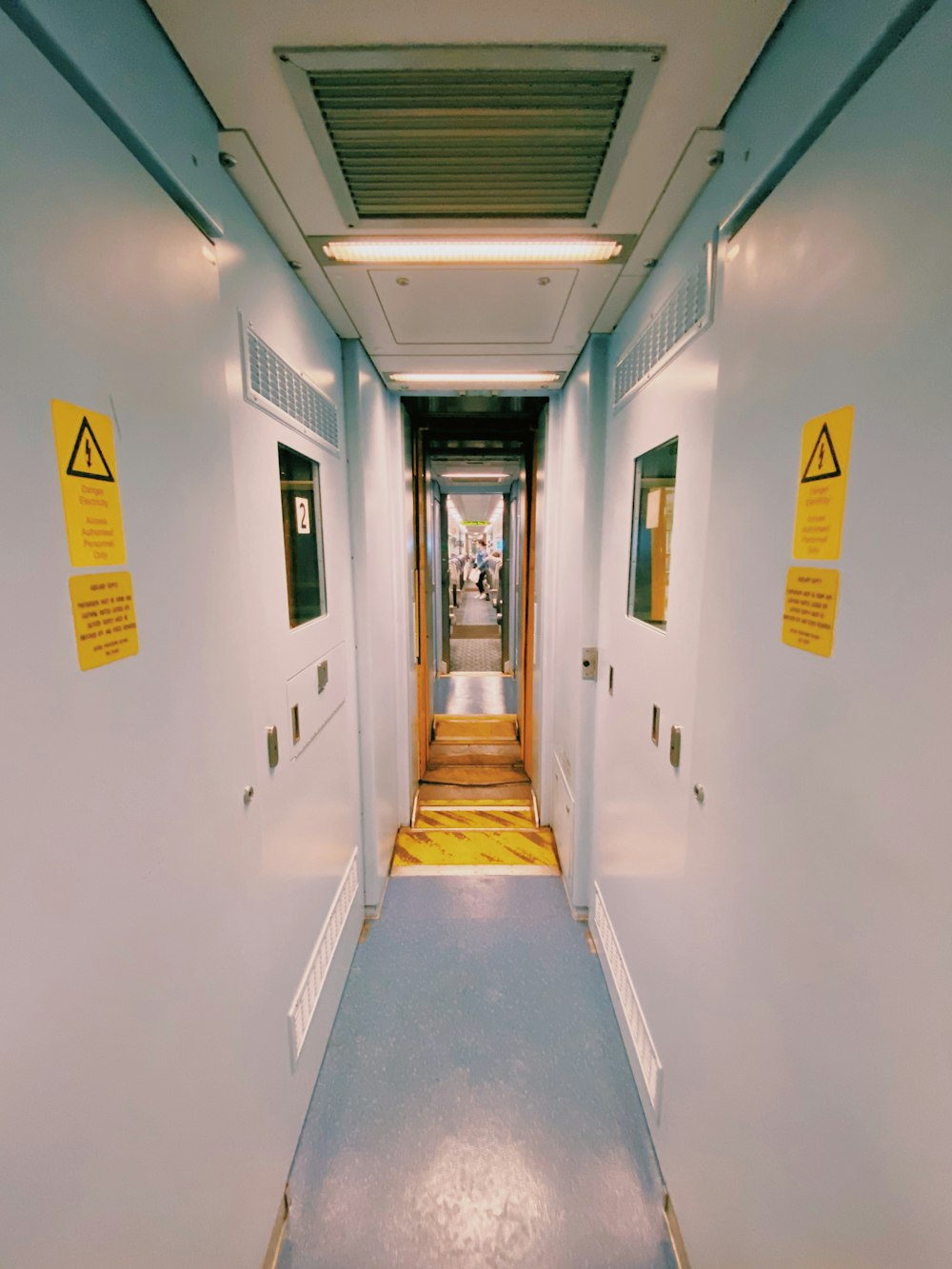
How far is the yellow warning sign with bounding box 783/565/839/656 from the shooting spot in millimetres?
769

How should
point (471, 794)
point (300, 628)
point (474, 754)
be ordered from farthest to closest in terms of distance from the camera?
point (474, 754) < point (471, 794) < point (300, 628)

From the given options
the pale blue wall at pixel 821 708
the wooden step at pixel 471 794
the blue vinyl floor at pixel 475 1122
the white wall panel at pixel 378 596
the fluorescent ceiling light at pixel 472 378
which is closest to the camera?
the pale blue wall at pixel 821 708

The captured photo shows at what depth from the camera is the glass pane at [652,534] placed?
1551mm

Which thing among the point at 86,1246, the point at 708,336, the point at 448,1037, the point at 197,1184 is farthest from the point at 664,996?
the point at 708,336

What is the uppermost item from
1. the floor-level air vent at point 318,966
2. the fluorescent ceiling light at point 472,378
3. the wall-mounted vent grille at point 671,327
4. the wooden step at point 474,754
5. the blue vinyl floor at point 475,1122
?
the fluorescent ceiling light at point 472,378

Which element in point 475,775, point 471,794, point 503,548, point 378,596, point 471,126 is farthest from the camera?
point 503,548

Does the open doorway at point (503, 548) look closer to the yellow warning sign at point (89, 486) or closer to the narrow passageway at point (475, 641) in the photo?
the narrow passageway at point (475, 641)

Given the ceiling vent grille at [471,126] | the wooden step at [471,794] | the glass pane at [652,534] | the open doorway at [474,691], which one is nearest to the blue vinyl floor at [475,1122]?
the open doorway at [474,691]

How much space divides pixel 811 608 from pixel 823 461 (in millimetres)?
239

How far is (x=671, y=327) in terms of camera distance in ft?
4.73

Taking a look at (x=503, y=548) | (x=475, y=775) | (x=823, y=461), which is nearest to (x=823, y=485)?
(x=823, y=461)

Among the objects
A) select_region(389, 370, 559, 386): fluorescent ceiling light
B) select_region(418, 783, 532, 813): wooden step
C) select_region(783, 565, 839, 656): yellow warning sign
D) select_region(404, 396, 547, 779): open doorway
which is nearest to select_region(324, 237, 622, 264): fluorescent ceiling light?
select_region(389, 370, 559, 386): fluorescent ceiling light

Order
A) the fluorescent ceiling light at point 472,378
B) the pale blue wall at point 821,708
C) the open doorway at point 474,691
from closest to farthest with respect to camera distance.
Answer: the pale blue wall at point 821,708, the fluorescent ceiling light at point 472,378, the open doorway at point 474,691

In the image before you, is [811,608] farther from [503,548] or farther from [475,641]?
[475,641]
